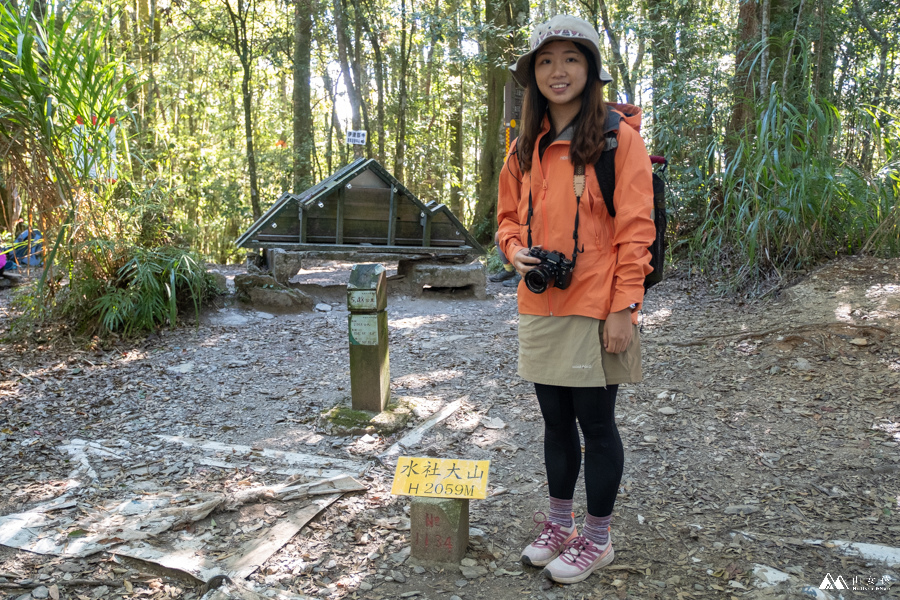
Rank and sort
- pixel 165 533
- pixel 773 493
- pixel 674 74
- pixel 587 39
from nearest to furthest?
1. pixel 587 39
2. pixel 165 533
3. pixel 773 493
4. pixel 674 74

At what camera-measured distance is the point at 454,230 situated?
289 inches

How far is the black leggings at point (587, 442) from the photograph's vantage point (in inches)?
75.9

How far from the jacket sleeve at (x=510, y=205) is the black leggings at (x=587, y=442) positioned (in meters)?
0.46

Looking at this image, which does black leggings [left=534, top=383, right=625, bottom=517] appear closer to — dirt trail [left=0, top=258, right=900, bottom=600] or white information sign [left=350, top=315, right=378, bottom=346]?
dirt trail [left=0, top=258, right=900, bottom=600]

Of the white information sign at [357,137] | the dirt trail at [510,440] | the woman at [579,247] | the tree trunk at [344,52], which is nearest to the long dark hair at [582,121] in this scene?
the woman at [579,247]

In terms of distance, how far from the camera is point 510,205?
7.02ft

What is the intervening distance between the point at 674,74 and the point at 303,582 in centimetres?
688

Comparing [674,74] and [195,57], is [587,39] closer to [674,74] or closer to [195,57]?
[674,74]

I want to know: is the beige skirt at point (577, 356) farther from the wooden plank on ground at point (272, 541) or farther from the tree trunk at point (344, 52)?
the tree trunk at point (344, 52)

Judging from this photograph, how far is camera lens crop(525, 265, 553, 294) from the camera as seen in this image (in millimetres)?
1843

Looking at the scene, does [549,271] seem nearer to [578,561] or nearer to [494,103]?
[578,561]

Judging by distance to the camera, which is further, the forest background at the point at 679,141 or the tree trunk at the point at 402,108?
the tree trunk at the point at 402,108

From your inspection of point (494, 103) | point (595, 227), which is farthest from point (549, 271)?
point (494, 103)

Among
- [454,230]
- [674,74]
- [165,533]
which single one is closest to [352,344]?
[165,533]
